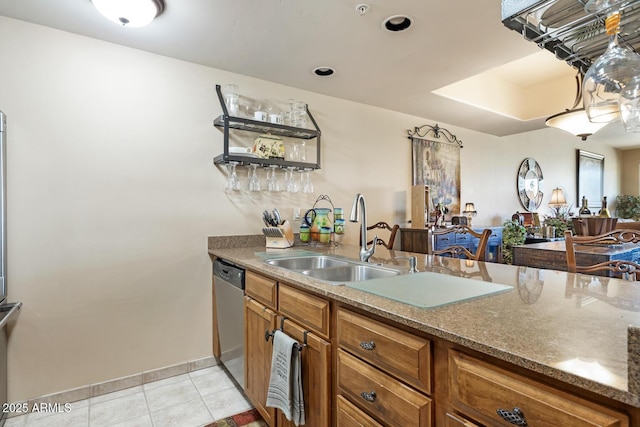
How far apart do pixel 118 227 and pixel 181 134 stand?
796 mm

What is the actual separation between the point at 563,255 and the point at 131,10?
312 centimetres

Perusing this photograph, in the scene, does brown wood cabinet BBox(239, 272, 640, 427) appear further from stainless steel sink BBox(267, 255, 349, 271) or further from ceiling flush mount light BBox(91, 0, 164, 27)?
ceiling flush mount light BBox(91, 0, 164, 27)

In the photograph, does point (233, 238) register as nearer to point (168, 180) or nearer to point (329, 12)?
point (168, 180)

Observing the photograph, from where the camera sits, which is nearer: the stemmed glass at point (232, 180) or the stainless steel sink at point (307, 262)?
the stainless steel sink at point (307, 262)

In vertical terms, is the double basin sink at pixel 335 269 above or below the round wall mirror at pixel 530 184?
below

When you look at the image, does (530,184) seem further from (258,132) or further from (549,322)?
(549,322)

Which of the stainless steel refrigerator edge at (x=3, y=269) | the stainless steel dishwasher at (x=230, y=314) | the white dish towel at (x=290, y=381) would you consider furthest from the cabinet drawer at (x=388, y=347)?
the stainless steel refrigerator edge at (x=3, y=269)

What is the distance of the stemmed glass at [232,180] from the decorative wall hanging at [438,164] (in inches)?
85.8

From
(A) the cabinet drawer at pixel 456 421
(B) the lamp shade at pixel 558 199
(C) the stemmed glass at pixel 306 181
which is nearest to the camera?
(A) the cabinet drawer at pixel 456 421

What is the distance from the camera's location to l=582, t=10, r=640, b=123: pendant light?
813 millimetres

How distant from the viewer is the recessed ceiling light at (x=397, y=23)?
1.93m

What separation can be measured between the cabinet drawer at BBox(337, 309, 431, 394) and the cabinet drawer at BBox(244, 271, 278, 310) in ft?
1.76

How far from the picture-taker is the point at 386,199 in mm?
3648

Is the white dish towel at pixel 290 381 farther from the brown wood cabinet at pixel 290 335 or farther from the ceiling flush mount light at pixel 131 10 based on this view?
the ceiling flush mount light at pixel 131 10
